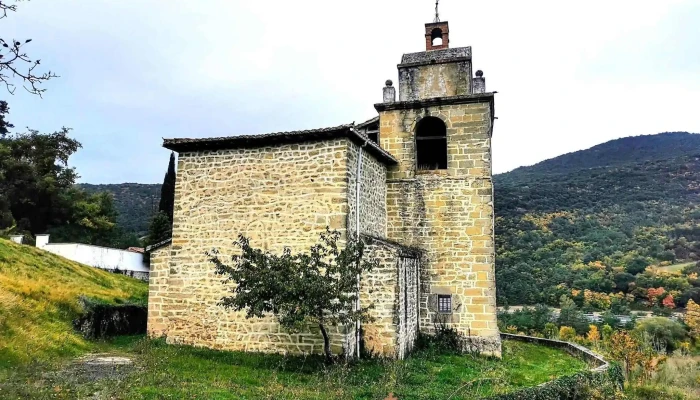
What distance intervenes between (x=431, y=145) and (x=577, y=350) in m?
7.79

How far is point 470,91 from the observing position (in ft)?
45.6

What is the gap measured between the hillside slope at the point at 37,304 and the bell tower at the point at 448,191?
26.6 ft

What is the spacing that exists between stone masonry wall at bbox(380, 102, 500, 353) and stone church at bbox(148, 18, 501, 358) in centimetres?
3

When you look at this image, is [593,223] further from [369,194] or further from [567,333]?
[369,194]

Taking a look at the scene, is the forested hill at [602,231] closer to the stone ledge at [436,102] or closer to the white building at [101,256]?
the stone ledge at [436,102]

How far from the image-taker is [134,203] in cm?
5272

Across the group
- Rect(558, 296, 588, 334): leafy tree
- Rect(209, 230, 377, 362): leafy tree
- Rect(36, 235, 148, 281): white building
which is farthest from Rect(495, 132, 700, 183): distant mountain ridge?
Rect(209, 230, 377, 362): leafy tree

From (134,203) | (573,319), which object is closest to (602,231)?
(573,319)

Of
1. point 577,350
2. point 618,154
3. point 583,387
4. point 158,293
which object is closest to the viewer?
point 583,387

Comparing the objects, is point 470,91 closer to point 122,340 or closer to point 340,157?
point 340,157

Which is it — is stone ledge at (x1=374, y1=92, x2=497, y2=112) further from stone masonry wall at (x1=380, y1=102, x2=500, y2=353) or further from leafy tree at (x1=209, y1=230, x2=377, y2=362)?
leafy tree at (x1=209, y1=230, x2=377, y2=362)

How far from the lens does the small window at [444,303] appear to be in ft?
42.2

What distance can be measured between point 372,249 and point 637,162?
55509 mm

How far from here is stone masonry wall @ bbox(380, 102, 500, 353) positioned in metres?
12.7
